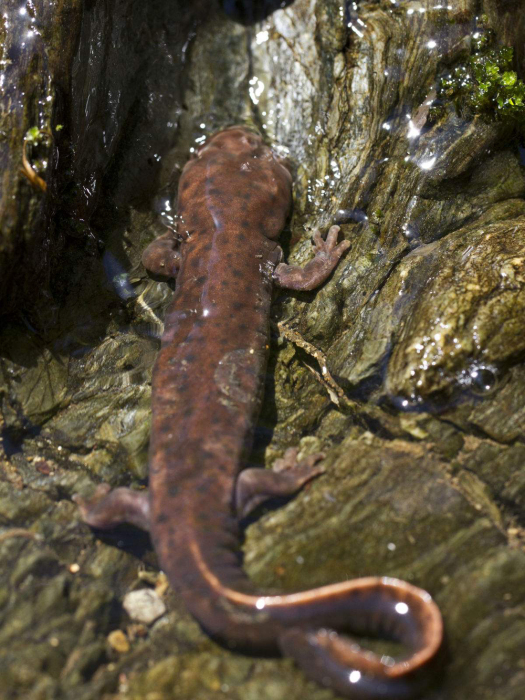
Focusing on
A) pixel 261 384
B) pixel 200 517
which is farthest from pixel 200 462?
pixel 261 384

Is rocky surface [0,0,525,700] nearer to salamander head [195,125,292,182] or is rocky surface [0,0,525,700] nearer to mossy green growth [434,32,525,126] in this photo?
mossy green growth [434,32,525,126]

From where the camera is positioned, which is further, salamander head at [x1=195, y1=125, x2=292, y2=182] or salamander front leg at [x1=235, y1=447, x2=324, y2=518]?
salamander head at [x1=195, y1=125, x2=292, y2=182]

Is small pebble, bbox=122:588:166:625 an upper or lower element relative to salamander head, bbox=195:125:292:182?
lower

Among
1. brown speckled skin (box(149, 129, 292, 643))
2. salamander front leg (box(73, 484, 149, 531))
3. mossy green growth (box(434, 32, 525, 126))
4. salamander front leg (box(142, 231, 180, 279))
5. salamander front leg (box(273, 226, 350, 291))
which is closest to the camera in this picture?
brown speckled skin (box(149, 129, 292, 643))

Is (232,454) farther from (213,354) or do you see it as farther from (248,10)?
(248,10)

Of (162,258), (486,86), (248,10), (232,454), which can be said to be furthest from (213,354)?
(248,10)

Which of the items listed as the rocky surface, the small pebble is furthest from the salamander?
the small pebble
